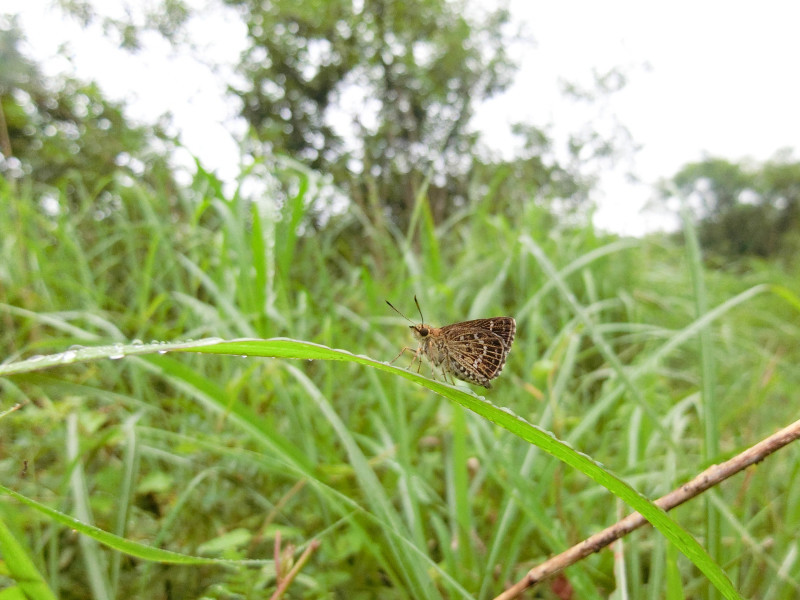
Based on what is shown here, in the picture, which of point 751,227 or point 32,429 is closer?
point 32,429

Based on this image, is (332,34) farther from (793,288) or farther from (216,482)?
(216,482)

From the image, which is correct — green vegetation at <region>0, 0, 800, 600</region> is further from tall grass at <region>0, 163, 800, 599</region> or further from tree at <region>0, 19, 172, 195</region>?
tree at <region>0, 19, 172, 195</region>

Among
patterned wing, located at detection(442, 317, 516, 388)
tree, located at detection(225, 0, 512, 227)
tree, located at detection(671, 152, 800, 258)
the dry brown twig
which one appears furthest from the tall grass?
tree, located at detection(671, 152, 800, 258)

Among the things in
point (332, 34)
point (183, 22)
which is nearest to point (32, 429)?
point (332, 34)

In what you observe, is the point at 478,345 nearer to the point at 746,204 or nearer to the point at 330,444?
the point at 330,444

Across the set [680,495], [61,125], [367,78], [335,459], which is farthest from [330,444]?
[367,78]
